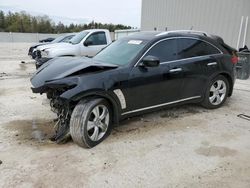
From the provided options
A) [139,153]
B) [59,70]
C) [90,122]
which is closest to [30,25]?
[59,70]

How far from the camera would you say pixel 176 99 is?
208 inches

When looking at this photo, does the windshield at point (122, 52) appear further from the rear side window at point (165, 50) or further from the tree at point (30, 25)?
the tree at point (30, 25)

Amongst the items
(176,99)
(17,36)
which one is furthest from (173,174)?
(17,36)

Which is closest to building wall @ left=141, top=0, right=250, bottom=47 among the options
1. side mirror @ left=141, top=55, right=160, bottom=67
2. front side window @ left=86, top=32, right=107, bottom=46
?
front side window @ left=86, top=32, right=107, bottom=46

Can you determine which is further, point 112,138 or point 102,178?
point 112,138

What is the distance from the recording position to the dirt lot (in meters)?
3.35

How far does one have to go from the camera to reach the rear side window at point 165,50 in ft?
16.3

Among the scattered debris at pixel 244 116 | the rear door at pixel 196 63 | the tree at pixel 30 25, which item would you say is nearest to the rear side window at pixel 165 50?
the rear door at pixel 196 63

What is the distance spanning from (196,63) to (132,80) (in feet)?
5.27

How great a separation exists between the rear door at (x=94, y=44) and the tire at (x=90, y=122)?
660 centimetres

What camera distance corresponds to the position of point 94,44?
10.9 meters

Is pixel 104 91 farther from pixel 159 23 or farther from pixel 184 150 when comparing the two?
pixel 159 23

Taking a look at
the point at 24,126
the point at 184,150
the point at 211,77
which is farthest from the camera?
the point at 211,77

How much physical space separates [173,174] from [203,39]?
10.7 feet
